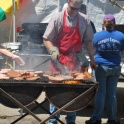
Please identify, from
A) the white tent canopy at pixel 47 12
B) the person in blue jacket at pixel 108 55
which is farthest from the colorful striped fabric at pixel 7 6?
the person in blue jacket at pixel 108 55

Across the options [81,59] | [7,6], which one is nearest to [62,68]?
[81,59]

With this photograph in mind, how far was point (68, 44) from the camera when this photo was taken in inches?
203

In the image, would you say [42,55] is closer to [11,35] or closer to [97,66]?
[97,66]

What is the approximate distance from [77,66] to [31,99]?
1123 millimetres

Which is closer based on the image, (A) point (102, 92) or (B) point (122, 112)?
(A) point (102, 92)

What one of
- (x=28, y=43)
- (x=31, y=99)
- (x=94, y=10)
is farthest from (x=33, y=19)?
(x=31, y=99)

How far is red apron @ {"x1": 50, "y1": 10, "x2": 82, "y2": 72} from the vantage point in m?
5.14

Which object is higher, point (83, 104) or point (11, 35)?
point (11, 35)

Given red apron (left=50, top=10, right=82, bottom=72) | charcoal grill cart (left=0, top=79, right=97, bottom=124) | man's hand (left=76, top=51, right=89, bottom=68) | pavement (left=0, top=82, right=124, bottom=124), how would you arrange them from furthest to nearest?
pavement (left=0, top=82, right=124, bottom=124)
man's hand (left=76, top=51, right=89, bottom=68)
red apron (left=50, top=10, right=82, bottom=72)
charcoal grill cart (left=0, top=79, right=97, bottom=124)

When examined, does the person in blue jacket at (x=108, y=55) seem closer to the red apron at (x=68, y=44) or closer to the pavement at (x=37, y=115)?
the red apron at (x=68, y=44)

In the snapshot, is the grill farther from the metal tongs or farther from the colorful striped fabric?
the colorful striped fabric

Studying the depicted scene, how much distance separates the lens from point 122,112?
665cm

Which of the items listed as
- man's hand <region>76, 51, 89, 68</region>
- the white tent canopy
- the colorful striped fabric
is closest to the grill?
man's hand <region>76, 51, 89, 68</region>

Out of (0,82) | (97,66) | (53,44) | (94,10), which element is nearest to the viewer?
(0,82)
